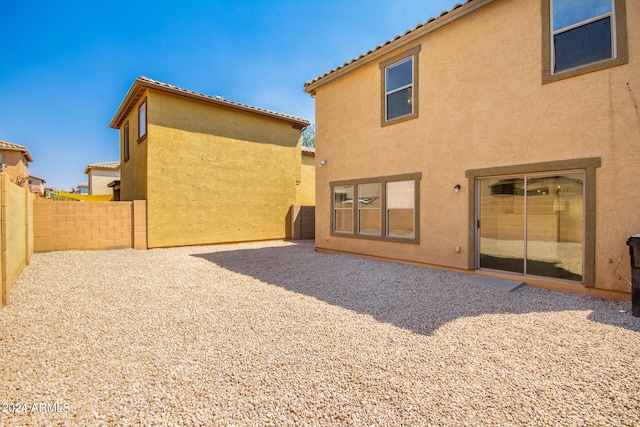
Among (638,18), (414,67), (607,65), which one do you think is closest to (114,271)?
(414,67)

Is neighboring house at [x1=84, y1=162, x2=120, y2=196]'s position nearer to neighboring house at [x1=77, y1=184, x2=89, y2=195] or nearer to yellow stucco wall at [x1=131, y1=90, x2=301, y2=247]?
yellow stucco wall at [x1=131, y1=90, x2=301, y2=247]

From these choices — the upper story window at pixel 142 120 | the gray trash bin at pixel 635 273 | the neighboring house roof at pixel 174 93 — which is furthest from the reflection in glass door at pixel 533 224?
the upper story window at pixel 142 120

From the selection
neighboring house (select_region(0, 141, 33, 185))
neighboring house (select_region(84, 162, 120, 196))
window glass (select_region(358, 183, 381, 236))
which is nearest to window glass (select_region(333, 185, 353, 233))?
window glass (select_region(358, 183, 381, 236))

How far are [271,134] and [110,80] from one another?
14.1 meters

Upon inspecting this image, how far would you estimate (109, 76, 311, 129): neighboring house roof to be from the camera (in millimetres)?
13120

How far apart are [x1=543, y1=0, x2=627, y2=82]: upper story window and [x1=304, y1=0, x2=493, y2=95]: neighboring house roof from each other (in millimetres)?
1784

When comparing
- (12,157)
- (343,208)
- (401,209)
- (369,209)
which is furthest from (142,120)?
(12,157)

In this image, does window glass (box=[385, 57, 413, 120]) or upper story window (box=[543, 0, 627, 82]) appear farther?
window glass (box=[385, 57, 413, 120])

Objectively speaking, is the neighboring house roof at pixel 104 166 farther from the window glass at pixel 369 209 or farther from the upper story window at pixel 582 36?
the upper story window at pixel 582 36

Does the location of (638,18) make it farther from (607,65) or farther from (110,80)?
(110,80)

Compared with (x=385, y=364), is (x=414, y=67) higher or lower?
higher

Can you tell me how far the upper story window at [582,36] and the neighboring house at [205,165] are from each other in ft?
43.0

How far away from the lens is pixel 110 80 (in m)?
21.1

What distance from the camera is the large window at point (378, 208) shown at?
962 centimetres
